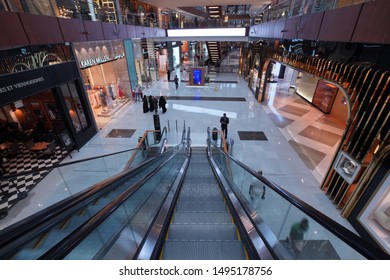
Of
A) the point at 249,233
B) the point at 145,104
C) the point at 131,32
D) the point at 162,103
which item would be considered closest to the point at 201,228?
the point at 249,233

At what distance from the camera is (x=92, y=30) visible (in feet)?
27.9

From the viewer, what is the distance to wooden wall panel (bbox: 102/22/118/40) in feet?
31.3

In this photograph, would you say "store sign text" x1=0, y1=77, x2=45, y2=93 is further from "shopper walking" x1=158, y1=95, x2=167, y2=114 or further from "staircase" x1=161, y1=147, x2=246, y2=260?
"shopper walking" x1=158, y1=95, x2=167, y2=114

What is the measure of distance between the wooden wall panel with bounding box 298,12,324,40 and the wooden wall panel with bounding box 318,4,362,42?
0.24 meters

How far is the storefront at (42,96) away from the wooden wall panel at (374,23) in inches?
331

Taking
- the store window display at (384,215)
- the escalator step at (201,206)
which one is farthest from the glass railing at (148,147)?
the store window display at (384,215)

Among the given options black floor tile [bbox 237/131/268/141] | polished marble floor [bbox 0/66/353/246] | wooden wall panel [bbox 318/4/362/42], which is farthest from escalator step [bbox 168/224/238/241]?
black floor tile [bbox 237/131/268/141]

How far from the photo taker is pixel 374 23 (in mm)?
3492

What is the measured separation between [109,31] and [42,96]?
464cm

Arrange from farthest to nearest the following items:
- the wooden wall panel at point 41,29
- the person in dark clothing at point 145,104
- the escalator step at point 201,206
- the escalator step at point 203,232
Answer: the person in dark clothing at point 145,104 < the wooden wall panel at point 41,29 < the escalator step at point 201,206 < the escalator step at point 203,232

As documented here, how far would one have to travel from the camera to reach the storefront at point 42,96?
5.30 m

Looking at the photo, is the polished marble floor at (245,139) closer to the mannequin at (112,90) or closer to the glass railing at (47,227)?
the mannequin at (112,90)

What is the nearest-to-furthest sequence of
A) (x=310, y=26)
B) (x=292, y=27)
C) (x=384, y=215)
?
(x=384, y=215) → (x=310, y=26) → (x=292, y=27)

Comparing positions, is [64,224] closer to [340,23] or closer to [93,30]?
[340,23]
